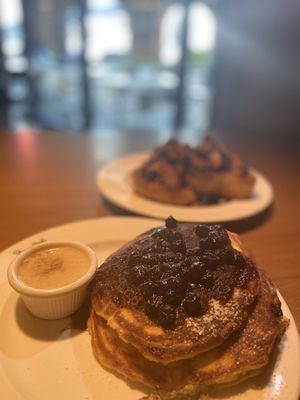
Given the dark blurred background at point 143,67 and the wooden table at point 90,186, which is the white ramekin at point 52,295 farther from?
the dark blurred background at point 143,67

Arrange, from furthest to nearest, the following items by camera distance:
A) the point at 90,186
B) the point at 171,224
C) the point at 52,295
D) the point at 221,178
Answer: the point at 90,186 < the point at 221,178 < the point at 171,224 < the point at 52,295

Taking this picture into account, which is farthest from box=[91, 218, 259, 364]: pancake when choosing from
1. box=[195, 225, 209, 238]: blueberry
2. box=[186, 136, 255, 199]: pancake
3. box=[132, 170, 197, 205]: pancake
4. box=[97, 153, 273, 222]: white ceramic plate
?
box=[186, 136, 255, 199]: pancake

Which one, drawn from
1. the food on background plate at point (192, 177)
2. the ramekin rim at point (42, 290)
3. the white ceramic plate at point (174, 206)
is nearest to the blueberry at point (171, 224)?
the ramekin rim at point (42, 290)

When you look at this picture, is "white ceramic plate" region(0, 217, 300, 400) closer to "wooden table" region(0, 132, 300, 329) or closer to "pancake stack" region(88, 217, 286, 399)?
"pancake stack" region(88, 217, 286, 399)

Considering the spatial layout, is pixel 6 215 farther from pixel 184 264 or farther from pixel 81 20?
pixel 81 20

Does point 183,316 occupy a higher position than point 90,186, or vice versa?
point 183,316

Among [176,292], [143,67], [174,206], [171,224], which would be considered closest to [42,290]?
[176,292]

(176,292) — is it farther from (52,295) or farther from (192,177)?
(192,177)
